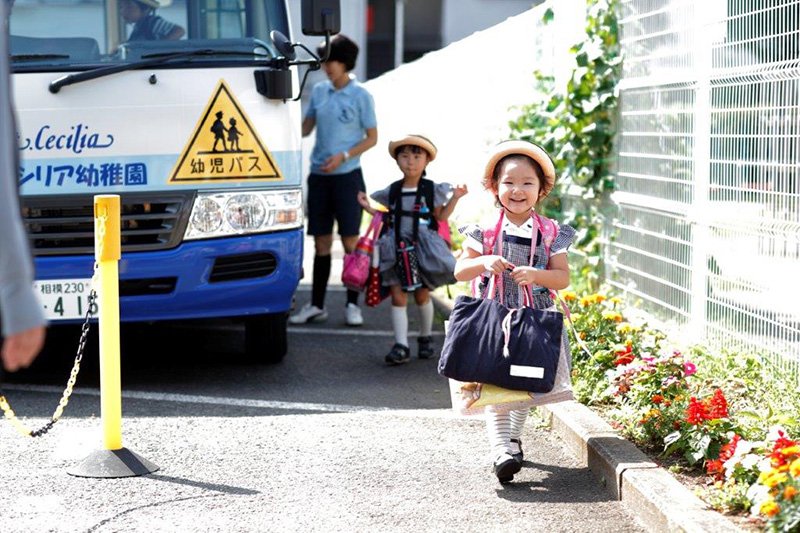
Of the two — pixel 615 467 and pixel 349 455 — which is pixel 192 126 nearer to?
pixel 349 455

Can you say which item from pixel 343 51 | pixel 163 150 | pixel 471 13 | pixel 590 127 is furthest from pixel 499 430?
pixel 471 13

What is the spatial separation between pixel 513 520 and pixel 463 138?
8.77 m

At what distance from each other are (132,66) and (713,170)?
3.20m

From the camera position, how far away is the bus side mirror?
24.2 ft

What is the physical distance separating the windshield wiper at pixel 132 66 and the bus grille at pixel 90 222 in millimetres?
602

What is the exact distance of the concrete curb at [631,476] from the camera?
15.0 ft

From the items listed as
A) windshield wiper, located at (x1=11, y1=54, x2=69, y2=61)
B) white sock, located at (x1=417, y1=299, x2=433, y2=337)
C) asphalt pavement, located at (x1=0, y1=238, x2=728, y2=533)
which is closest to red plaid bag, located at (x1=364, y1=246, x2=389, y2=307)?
white sock, located at (x1=417, y1=299, x2=433, y2=337)

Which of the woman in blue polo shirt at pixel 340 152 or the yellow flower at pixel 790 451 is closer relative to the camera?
the yellow flower at pixel 790 451

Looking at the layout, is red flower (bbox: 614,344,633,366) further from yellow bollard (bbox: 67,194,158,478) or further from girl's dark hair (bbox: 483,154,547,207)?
yellow bollard (bbox: 67,194,158,478)

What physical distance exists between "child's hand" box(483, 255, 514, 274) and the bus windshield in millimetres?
2555

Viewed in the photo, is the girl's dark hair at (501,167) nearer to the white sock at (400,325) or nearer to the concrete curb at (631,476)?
the concrete curb at (631,476)

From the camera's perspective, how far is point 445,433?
6.45 metres

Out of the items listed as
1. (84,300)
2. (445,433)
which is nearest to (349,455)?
(445,433)

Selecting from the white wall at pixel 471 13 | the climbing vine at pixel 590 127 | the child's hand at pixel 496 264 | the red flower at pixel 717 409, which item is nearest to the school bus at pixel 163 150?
the child's hand at pixel 496 264
